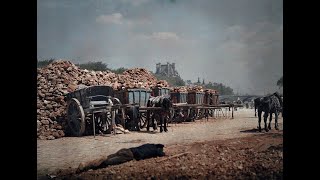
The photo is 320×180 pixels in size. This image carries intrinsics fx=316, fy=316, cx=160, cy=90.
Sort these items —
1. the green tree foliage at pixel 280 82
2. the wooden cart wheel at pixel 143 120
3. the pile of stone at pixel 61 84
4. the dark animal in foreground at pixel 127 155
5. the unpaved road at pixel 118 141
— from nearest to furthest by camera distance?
the dark animal in foreground at pixel 127 155, the unpaved road at pixel 118 141, the green tree foliage at pixel 280 82, the pile of stone at pixel 61 84, the wooden cart wheel at pixel 143 120

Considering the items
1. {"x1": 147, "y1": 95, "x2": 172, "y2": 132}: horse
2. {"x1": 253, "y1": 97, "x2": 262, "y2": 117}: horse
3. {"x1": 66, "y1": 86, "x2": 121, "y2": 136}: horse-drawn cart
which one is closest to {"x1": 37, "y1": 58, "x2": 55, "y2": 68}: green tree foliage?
{"x1": 66, "y1": 86, "x2": 121, "y2": 136}: horse-drawn cart

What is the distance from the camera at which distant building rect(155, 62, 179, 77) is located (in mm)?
7059

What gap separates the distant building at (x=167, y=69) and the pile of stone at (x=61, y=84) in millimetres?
326

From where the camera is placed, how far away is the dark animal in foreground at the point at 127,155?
252 inches

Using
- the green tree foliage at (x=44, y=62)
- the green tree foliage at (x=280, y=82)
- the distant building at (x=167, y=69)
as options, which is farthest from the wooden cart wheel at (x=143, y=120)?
the green tree foliage at (x=280, y=82)

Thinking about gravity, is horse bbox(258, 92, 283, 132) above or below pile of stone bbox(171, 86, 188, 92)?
below

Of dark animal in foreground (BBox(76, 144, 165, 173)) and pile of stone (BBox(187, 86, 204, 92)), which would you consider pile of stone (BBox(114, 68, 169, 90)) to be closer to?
pile of stone (BBox(187, 86, 204, 92))

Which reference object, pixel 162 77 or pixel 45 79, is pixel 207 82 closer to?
pixel 162 77

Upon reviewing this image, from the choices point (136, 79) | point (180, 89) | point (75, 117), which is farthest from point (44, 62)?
point (180, 89)

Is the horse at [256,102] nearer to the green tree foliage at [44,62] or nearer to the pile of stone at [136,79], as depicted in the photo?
the pile of stone at [136,79]

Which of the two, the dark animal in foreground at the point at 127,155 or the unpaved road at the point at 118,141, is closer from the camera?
the dark animal in foreground at the point at 127,155

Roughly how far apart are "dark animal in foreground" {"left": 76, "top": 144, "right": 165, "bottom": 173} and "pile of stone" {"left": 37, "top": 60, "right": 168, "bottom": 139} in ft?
4.57
